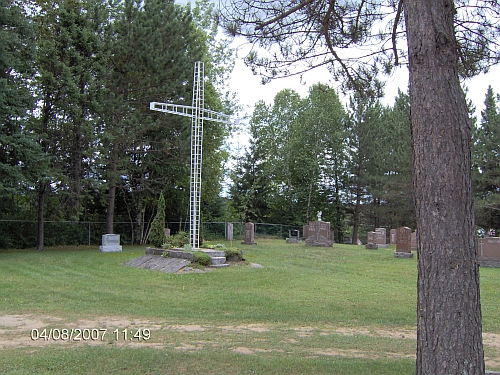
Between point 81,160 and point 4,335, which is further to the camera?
point 81,160

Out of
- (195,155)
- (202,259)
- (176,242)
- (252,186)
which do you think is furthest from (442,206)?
(252,186)

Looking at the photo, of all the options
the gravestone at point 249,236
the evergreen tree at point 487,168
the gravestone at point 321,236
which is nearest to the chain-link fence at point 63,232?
the gravestone at point 249,236

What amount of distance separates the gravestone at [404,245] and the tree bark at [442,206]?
56.9 feet

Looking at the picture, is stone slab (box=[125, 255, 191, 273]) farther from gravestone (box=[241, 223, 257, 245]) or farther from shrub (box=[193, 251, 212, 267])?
gravestone (box=[241, 223, 257, 245])

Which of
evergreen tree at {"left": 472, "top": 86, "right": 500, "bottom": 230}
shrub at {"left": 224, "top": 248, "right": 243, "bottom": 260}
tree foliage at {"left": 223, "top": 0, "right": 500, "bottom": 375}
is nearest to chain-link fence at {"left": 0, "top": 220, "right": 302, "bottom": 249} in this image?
shrub at {"left": 224, "top": 248, "right": 243, "bottom": 260}

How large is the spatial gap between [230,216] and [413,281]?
1024 inches

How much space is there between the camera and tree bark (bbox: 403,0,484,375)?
3635 millimetres

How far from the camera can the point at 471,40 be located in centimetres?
655

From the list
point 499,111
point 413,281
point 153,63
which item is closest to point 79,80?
point 153,63

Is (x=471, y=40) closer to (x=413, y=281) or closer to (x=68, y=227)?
(x=413, y=281)
